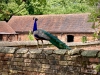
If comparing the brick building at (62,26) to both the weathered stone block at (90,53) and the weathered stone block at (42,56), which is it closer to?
the weathered stone block at (42,56)

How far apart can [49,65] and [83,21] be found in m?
27.1

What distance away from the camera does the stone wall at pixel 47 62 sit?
4.95 m

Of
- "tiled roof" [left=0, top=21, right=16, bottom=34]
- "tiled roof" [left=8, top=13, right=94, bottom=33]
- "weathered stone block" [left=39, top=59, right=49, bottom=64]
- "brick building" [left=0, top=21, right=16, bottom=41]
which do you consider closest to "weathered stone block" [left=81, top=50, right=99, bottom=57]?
"weathered stone block" [left=39, top=59, right=49, bottom=64]

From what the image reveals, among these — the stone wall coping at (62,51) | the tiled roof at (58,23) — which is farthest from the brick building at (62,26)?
the stone wall coping at (62,51)

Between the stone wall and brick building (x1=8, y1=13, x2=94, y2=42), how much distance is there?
78.4 feet

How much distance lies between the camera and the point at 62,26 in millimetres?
32031

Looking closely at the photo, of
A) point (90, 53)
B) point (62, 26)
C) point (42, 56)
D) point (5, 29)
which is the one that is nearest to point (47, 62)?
Result: point (42, 56)

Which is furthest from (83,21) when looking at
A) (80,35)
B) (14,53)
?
(14,53)

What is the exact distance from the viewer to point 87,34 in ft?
98.7

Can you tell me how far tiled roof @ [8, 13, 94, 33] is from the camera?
102ft

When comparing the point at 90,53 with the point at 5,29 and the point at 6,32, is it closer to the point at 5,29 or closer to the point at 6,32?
the point at 6,32

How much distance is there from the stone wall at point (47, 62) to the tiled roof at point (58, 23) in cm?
2434

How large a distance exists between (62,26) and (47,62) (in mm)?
26734

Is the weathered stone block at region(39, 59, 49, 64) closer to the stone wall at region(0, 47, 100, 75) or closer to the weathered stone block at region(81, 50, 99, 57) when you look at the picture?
the stone wall at region(0, 47, 100, 75)
